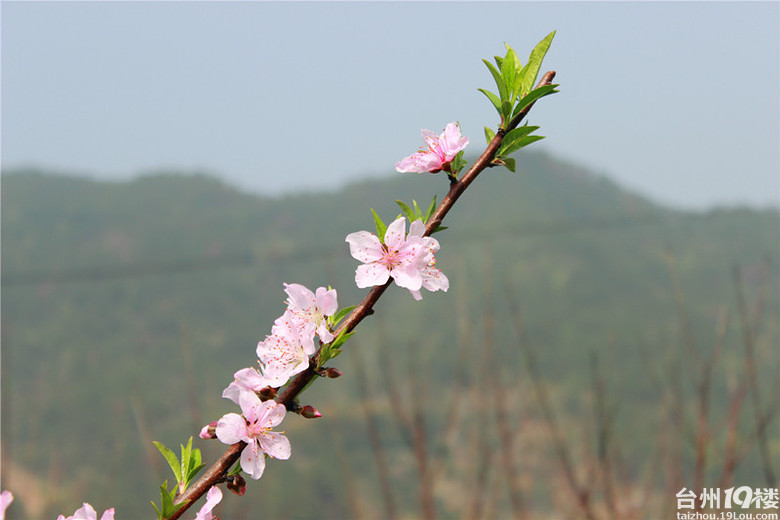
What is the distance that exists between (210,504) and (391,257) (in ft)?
0.61

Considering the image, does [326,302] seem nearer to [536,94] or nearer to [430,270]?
[430,270]

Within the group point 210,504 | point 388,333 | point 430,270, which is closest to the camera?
point 210,504

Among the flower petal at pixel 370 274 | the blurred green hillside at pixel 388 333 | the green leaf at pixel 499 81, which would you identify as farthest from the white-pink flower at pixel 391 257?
the blurred green hillside at pixel 388 333

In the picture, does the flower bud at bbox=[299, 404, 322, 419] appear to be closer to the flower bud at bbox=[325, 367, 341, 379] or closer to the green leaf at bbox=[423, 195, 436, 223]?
the flower bud at bbox=[325, 367, 341, 379]

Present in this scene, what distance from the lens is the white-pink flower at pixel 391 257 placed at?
1.26 ft

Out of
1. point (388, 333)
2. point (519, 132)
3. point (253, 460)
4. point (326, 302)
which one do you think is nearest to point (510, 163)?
point (519, 132)

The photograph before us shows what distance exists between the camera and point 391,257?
0.40 m

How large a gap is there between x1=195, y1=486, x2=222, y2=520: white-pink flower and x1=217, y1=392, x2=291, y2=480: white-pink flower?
0.07ft

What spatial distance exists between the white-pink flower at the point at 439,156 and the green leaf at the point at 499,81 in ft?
0.13

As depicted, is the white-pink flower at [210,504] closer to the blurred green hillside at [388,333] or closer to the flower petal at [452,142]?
the flower petal at [452,142]

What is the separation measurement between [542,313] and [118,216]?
27.2 ft

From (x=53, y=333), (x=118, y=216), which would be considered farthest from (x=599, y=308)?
(x=118, y=216)

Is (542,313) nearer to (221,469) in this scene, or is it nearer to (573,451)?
(573,451)

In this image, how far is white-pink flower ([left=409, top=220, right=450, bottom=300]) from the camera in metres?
0.37
